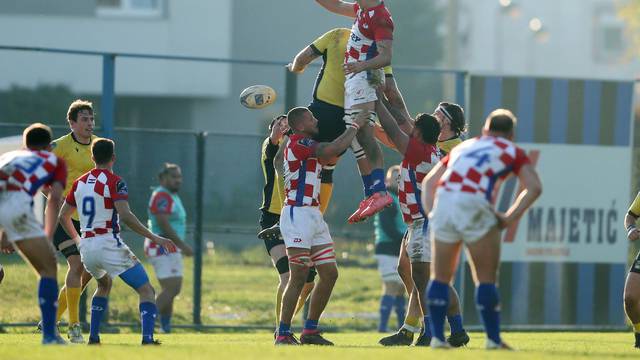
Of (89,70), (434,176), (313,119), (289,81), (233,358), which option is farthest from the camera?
(89,70)

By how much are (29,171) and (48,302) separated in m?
1.08

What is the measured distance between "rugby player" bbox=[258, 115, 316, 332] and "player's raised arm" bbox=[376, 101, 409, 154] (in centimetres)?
131

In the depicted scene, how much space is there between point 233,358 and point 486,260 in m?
2.12

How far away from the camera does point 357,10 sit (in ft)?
44.0

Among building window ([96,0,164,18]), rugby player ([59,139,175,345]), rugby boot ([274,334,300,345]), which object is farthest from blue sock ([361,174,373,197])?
building window ([96,0,164,18])

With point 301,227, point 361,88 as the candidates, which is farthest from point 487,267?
point 361,88

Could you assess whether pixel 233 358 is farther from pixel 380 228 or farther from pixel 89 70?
pixel 89 70

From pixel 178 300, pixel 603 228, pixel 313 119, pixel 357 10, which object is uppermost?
pixel 357 10

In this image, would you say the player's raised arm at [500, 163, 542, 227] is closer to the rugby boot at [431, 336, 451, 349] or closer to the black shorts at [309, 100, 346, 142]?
the rugby boot at [431, 336, 451, 349]

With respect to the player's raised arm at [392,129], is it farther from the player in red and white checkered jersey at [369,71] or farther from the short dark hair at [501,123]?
the short dark hair at [501,123]

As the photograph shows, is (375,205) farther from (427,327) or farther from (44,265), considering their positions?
(44,265)

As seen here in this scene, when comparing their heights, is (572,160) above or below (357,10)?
below

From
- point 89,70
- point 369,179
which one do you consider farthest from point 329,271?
point 89,70

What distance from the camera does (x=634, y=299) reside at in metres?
13.7
